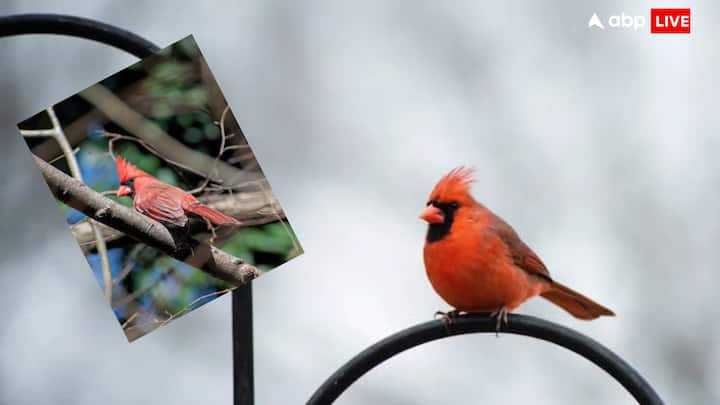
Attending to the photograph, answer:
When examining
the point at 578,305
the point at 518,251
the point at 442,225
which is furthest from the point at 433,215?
the point at 578,305

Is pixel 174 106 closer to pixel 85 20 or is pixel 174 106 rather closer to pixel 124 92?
pixel 124 92

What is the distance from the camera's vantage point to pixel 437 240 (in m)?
2.03

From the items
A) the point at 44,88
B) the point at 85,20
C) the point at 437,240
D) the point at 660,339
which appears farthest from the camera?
the point at 660,339

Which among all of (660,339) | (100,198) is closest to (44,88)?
(660,339)

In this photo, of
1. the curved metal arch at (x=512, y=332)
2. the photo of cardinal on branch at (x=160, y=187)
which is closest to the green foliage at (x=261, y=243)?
the photo of cardinal on branch at (x=160, y=187)

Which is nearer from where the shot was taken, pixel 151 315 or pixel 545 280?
pixel 151 315

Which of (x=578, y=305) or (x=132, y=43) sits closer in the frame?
(x=132, y=43)

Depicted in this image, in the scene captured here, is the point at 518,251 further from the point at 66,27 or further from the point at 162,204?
the point at 66,27

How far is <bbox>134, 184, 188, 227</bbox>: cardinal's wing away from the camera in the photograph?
1.55 m

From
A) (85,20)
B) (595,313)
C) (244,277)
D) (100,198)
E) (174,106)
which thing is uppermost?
(85,20)

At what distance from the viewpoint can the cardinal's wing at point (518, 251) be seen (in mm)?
2078

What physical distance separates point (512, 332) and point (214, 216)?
0.50 metres

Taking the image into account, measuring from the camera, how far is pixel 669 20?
205 inches

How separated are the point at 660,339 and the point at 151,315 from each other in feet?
15.4
